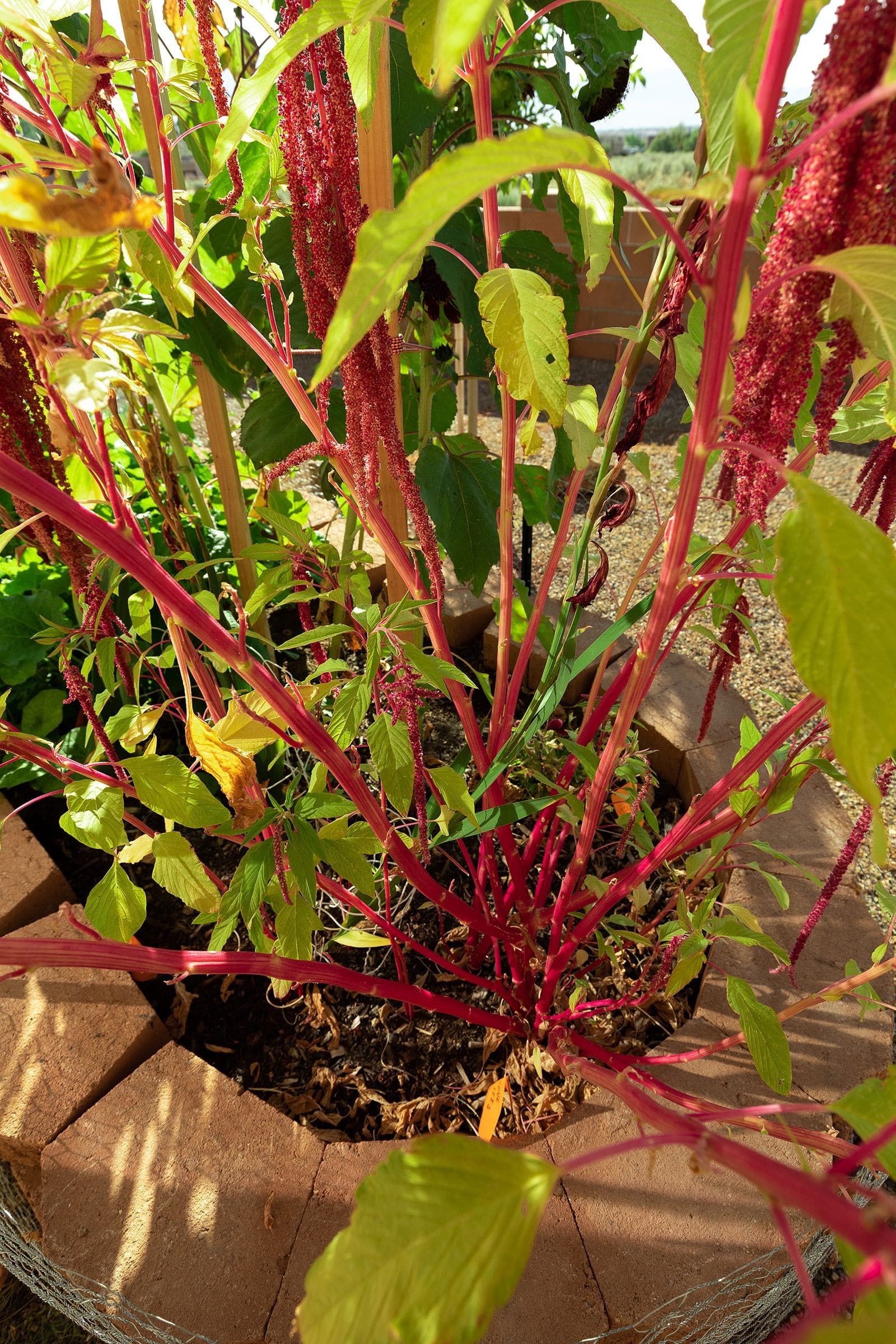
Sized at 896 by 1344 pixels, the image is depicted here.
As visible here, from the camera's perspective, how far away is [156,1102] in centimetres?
74

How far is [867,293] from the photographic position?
29 centimetres

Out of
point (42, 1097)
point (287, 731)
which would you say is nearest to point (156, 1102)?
point (42, 1097)

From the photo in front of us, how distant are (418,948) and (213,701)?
38 cm

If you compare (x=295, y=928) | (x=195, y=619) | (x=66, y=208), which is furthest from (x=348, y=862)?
(x=66, y=208)

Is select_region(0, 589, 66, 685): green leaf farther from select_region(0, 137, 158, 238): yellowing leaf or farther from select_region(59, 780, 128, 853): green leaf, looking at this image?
select_region(0, 137, 158, 238): yellowing leaf

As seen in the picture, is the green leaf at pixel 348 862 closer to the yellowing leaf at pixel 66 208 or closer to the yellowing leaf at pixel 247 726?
the yellowing leaf at pixel 247 726

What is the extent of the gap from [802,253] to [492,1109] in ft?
2.63

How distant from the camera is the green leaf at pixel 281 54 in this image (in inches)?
15.3

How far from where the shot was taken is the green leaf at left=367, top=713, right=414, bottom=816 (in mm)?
577

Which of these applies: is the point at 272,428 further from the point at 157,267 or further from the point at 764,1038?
the point at 764,1038

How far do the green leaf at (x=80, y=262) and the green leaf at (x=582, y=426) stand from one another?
0.31 meters

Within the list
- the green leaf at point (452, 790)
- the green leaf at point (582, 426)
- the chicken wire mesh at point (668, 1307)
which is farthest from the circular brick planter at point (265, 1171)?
the green leaf at point (582, 426)

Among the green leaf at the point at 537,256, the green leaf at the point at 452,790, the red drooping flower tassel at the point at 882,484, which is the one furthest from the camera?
the green leaf at the point at 537,256

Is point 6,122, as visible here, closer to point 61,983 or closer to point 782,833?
point 61,983
